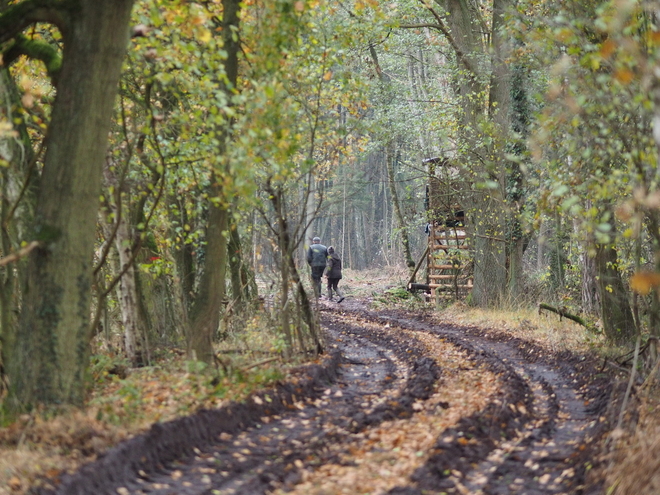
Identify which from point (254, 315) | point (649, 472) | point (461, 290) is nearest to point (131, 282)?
point (254, 315)

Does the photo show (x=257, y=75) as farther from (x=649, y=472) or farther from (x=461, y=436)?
(x=649, y=472)

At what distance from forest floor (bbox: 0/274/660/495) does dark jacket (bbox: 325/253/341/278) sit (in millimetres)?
12944

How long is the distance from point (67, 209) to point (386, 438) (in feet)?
12.6

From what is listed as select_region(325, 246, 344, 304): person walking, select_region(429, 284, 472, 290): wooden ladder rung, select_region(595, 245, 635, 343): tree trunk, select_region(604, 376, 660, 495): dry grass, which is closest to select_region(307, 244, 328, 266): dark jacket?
select_region(325, 246, 344, 304): person walking

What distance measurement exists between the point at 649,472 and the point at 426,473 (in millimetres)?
1750

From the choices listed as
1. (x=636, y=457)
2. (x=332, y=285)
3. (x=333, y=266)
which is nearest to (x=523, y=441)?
(x=636, y=457)

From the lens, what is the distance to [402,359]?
12539mm

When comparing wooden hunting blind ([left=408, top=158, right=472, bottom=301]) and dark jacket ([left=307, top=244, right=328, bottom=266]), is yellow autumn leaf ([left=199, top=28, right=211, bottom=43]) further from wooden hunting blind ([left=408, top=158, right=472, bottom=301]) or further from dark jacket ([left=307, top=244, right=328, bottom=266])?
dark jacket ([left=307, top=244, right=328, bottom=266])

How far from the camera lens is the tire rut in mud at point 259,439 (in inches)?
223

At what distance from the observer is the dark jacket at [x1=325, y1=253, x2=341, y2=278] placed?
2478 centimetres

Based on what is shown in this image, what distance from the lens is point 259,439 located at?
23.7 ft

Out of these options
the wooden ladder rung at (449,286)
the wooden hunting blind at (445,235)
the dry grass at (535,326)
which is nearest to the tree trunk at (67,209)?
the dry grass at (535,326)

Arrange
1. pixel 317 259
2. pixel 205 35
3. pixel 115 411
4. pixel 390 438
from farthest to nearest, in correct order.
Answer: pixel 317 259, pixel 390 438, pixel 115 411, pixel 205 35

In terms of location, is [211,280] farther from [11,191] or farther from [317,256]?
[317,256]
